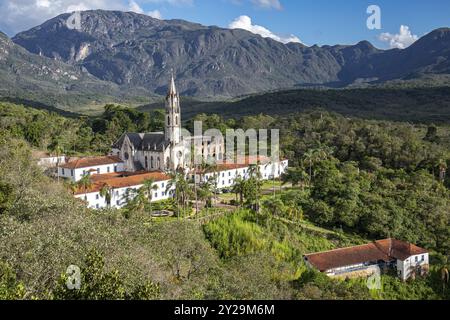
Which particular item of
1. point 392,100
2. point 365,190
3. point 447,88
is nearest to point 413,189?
point 365,190

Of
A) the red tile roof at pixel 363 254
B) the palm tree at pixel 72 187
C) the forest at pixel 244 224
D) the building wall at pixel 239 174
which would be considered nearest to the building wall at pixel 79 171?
the forest at pixel 244 224

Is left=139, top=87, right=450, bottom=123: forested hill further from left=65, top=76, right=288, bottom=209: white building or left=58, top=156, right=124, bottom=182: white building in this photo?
left=58, top=156, right=124, bottom=182: white building

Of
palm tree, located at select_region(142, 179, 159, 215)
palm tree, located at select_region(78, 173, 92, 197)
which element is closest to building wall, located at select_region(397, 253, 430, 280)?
palm tree, located at select_region(142, 179, 159, 215)

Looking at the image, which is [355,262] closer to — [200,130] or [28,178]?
[28,178]

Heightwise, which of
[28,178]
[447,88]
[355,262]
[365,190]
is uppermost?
[447,88]

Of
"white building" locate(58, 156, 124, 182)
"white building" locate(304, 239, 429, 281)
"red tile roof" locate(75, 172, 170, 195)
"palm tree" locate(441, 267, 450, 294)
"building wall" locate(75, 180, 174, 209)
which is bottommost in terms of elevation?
"palm tree" locate(441, 267, 450, 294)

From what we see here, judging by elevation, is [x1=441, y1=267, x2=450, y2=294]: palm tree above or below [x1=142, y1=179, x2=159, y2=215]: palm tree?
below

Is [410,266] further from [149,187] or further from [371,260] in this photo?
[149,187]
